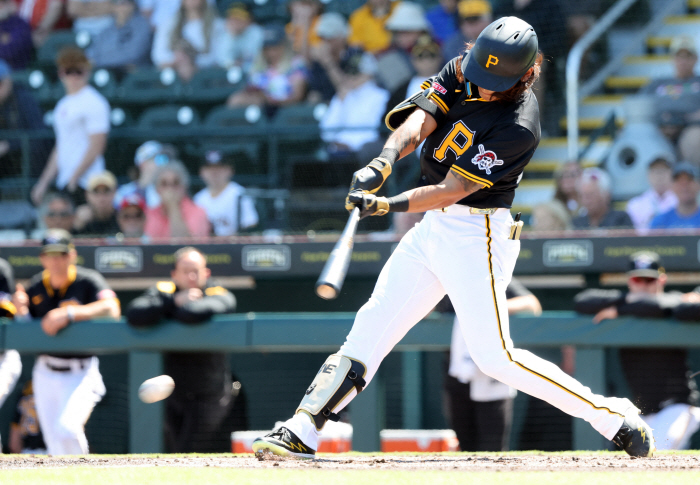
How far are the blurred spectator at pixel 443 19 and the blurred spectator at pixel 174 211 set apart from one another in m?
2.42

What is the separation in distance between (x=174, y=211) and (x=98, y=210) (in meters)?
0.65

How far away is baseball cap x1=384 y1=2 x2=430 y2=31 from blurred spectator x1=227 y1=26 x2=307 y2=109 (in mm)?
844

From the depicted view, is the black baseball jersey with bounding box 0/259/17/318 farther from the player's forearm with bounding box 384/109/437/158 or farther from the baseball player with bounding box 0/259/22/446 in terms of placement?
the player's forearm with bounding box 384/109/437/158

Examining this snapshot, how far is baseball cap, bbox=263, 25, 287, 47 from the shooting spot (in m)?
8.07

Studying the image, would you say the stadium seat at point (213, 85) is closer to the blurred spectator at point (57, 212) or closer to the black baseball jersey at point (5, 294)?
the blurred spectator at point (57, 212)

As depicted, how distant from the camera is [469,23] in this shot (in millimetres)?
7363

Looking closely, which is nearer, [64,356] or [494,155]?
[494,155]

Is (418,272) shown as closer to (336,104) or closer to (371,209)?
(371,209)

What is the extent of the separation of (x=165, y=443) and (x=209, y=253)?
1.54 meters

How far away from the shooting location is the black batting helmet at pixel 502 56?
3.01m

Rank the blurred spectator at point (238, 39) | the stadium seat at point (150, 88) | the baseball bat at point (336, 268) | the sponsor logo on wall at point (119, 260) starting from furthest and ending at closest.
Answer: the blurred spectator at point (238, 39), the stadium seat at point (150, 88), the sponsor logo on wall at point (119, 260), the baseball bat at point (336, 268)

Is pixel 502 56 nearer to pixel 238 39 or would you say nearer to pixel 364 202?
pixel 364 202

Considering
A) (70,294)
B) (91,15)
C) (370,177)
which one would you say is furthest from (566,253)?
(91,15)

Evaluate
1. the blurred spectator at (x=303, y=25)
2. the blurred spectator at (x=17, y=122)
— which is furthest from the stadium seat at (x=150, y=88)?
the blurred spectator at (x=303, y=25)
